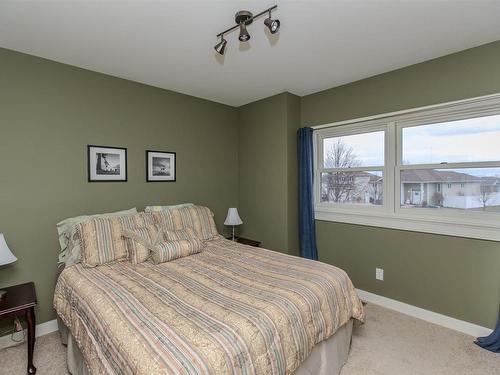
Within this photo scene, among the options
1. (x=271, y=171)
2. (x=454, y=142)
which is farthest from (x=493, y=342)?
(x=271, y=171)

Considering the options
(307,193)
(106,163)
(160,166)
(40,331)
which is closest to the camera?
(40,331)

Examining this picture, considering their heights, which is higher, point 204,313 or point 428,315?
point 204,313

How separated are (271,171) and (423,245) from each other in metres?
1.88

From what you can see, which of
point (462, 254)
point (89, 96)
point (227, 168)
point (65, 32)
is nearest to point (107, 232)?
point (89, 96)

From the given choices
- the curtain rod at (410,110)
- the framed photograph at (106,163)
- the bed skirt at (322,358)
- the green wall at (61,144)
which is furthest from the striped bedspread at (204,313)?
the curtain rod at (410,110)

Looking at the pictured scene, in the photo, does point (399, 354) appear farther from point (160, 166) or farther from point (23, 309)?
point (160, 166)

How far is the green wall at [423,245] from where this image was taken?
229 cm

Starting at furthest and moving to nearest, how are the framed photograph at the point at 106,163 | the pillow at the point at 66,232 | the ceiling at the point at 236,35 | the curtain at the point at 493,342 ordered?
the framed photograph at the point at 106,163
the pillow at the point at 66,232
the curtain at the point at 493,342
the ceiling at the point at 236,35

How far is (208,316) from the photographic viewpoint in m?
1.38

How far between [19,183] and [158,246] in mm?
1330

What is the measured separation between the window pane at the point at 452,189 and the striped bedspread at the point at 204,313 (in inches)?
55.4

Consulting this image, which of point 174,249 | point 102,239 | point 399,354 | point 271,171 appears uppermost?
point 271,171

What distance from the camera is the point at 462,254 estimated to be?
241 centimetres

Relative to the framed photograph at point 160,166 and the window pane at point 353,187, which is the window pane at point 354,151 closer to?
the window pane at point 353,187
